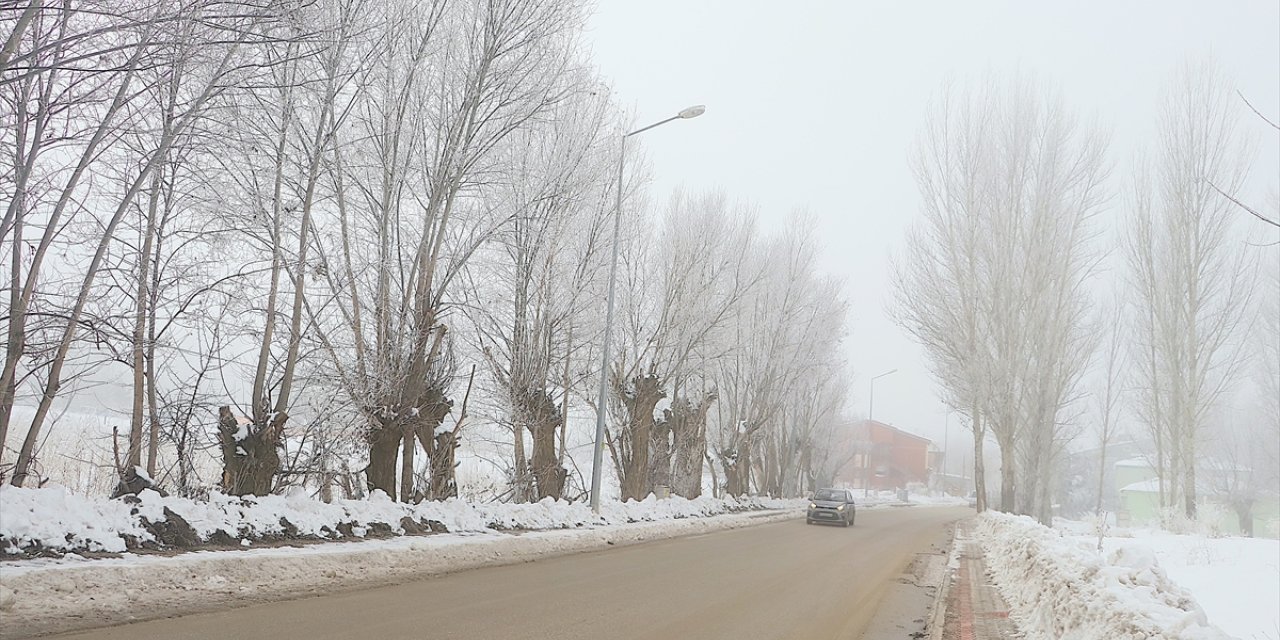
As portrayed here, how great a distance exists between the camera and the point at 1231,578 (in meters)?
15.9

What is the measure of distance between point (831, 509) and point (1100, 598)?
26.3 metres

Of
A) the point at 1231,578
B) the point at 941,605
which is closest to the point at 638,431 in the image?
the point at 1231,578

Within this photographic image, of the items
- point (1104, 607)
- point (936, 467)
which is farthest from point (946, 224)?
point (936, 467)

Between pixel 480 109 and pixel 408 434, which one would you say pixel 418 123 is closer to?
pixel 480 109

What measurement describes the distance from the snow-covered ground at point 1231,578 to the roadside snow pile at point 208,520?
9304 millimetres

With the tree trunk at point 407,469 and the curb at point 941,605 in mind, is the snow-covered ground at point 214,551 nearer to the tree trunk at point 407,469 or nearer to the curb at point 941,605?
the tree trunk at point 407,469

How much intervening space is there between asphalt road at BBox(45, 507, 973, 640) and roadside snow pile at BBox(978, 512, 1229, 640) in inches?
74.2

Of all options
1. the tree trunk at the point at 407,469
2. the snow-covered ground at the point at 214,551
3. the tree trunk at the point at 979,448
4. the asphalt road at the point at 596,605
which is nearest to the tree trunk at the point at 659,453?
the tree trunk at the point at 979,448

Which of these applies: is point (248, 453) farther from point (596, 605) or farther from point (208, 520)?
point (596, 605)

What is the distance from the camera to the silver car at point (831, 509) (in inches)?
1239

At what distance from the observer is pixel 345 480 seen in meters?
15.5

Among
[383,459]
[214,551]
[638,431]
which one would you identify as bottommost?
[214,551]

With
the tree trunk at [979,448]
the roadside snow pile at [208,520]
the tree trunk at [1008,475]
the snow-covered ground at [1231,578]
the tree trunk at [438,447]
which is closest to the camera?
the roadside snow pile at [208,520]

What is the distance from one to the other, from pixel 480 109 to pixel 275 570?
10.3m
